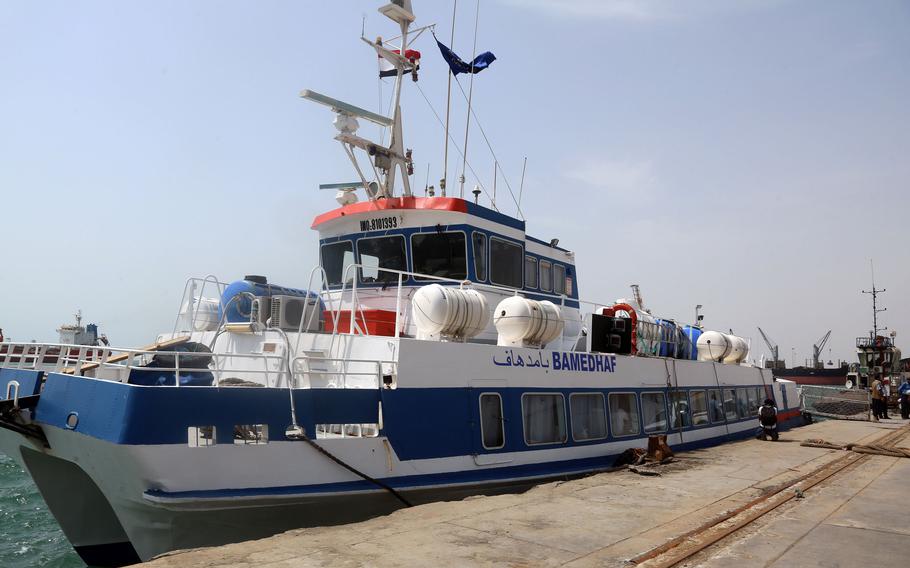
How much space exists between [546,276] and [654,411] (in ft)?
12.1

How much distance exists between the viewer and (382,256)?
12.4 meters

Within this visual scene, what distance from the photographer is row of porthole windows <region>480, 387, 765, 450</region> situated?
10.2 m

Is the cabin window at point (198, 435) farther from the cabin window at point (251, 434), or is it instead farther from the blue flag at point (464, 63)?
the blue flag at point (464, 63)

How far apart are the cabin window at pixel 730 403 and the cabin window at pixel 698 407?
167cm

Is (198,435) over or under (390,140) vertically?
under

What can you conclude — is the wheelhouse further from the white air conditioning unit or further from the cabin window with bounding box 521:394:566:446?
the cabin window with bounding box 521:394:566:446

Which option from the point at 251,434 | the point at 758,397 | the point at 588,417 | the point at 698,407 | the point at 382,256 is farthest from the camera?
the point at 758,397

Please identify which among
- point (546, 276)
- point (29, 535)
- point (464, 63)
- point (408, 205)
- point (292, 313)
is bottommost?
point (29, 535)

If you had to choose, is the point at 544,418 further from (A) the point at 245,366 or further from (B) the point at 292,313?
(A) the point at 245,366

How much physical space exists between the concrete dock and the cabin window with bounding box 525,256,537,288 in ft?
13.8

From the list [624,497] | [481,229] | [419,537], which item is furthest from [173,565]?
[481,229]

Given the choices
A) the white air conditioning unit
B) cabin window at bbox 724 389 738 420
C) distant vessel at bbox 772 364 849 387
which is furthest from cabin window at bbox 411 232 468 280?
distant vessel at bbox 772 364 849 387

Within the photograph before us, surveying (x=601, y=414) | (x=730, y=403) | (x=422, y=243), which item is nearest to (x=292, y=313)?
(x=422, y=243)

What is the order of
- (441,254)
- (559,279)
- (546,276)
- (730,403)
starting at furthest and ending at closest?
1. (730,403)
2. (559,279)
3. (546,276)
4. (441,254)
